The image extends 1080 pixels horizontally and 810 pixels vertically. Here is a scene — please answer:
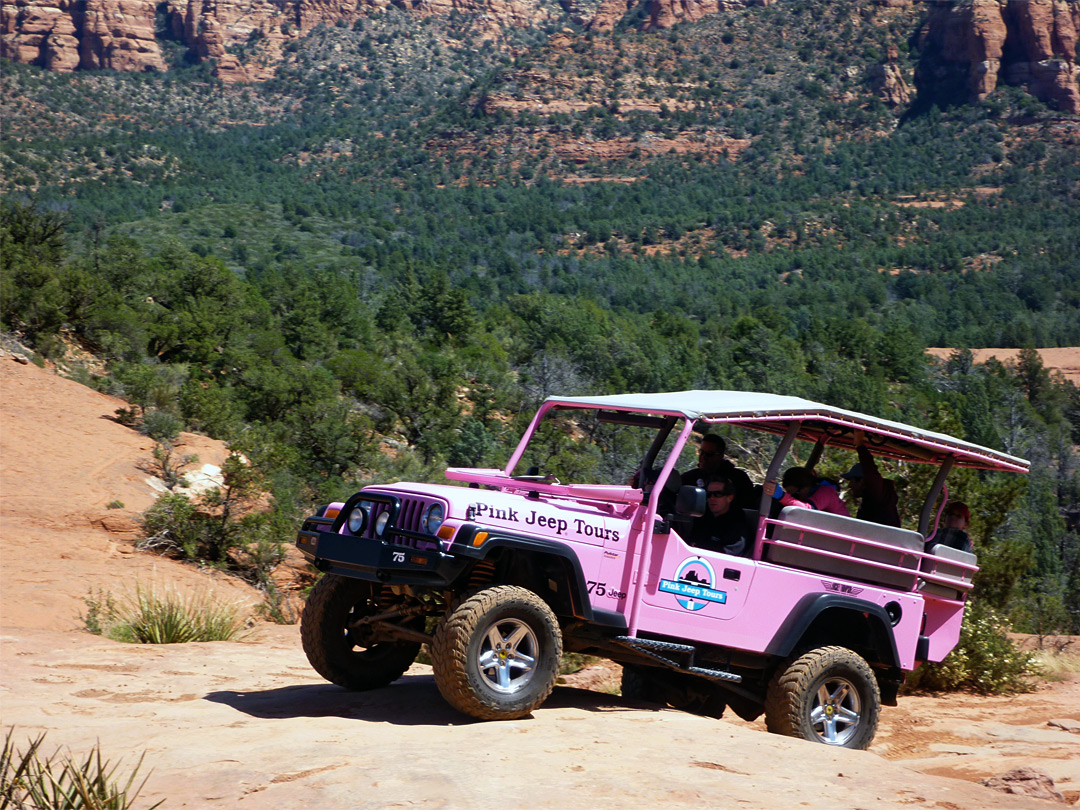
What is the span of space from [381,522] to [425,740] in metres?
1.41

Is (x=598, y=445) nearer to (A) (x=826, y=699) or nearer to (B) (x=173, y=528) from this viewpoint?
(B) (x=173, y=528)

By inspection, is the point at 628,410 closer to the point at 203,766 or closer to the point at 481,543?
the point at 481,543

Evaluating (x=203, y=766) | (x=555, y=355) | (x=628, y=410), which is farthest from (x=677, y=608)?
(x=555, y=355)

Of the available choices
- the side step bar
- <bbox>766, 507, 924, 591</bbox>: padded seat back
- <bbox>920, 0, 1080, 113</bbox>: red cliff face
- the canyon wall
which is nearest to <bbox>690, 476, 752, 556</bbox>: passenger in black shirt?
<bbox>766, 507, 924, 591</bbox>: padded seat back

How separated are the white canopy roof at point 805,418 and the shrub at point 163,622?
4.34 metres

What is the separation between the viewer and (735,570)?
7246mm

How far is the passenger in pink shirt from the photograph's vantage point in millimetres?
8109

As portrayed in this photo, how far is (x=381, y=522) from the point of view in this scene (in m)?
6.73

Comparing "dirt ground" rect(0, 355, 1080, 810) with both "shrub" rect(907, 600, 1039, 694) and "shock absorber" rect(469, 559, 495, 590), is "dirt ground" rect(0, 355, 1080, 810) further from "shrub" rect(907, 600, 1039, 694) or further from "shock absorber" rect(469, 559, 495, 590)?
"shock absorber" rect(469, 559, 495, 590)

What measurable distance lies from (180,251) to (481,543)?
33.1 m

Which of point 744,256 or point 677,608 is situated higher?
point 744,256

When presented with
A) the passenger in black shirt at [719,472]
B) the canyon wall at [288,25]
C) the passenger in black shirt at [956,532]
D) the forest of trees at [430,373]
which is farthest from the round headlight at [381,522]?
the canyon wall at [288,25]

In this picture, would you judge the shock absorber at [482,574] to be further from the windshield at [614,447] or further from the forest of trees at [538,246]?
the forest of trees at [538,246]

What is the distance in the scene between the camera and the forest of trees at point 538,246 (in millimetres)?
24203
